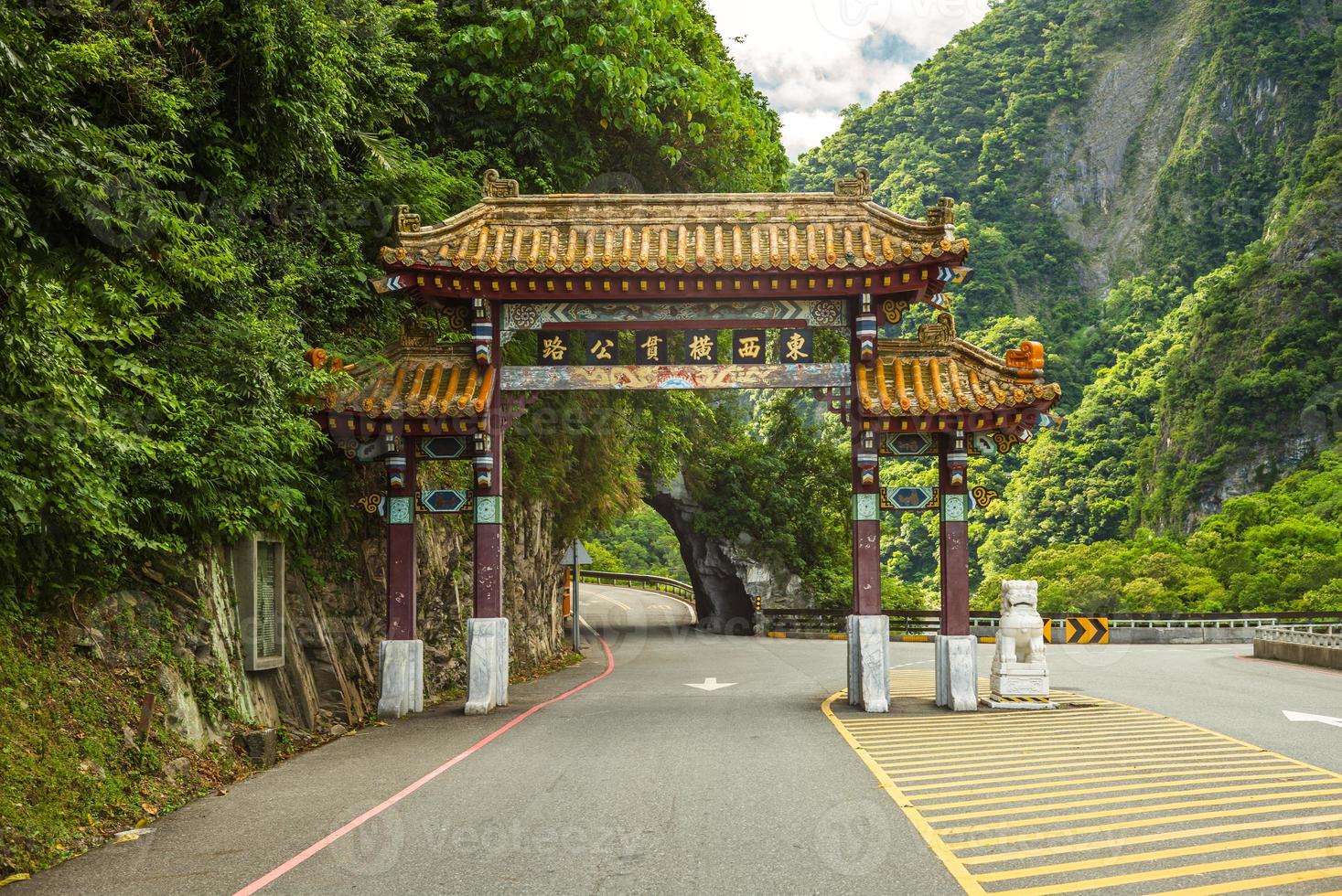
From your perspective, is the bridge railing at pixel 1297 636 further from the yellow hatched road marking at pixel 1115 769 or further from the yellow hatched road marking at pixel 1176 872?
the yellow hatched road marking at pixel 1176 872

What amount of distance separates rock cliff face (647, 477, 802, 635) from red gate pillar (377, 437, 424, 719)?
71.8ft

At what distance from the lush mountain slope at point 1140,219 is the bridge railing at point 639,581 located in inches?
1125

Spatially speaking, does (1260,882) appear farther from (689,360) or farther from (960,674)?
(689,360)

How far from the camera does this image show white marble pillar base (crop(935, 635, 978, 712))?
13242 millimetres

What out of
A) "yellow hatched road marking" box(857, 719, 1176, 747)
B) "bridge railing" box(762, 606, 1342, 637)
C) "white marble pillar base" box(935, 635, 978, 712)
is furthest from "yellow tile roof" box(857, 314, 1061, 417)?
"bridge railing" box(762, 606, 1342, 637)

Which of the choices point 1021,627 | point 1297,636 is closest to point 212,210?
point 1021,627

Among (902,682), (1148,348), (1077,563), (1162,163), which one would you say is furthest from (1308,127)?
(902,682)

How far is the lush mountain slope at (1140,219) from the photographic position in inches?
2457

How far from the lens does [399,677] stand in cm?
1323

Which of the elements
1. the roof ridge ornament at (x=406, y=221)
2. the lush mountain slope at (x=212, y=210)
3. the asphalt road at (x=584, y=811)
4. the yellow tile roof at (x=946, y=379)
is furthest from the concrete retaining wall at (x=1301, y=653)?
the roof ridge ornament at (x=406, y=221)

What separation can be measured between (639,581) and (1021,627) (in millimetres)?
45169

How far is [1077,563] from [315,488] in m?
49.5

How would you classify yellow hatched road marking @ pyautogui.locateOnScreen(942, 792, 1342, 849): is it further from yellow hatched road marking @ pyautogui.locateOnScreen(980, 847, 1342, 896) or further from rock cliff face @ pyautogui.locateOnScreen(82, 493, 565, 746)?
rock cliff face @ pyautogui.locateOnScreen(82, 493, 565, 746)

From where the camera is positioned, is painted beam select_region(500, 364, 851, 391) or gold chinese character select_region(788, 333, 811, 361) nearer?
painted beam select_region(500, 364, 851, 391)
